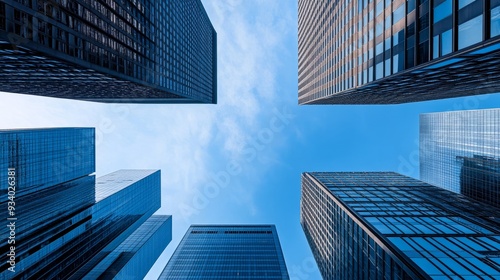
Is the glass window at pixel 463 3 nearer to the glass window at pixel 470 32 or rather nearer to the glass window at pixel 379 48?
the glass window at pixel 470 32

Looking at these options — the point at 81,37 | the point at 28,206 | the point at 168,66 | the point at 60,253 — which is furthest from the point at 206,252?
the point at 81,37

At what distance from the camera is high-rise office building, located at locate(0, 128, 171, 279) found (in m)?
71.9

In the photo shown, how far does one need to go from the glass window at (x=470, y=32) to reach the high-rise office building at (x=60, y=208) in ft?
272

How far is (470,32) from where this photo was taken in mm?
17844

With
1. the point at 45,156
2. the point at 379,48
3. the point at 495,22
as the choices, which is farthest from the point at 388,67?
the point at 45,156

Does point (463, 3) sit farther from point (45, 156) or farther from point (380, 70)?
point (45, 156)

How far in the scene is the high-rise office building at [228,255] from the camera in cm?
11164

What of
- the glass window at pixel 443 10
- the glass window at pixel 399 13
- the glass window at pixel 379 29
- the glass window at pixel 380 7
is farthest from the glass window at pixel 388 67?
the glass window at pixel 443 10

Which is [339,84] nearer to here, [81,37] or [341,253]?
[341,253]

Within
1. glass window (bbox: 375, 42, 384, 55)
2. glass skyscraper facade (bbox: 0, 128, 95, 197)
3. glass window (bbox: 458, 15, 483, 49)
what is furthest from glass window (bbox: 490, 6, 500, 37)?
glass skyscraper facade (bbox: 0, 128, 95, 197)

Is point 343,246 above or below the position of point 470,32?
below

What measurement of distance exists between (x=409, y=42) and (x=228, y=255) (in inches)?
4635

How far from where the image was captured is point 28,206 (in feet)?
278

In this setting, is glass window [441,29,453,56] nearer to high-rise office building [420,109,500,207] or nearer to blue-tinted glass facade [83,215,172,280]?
high-rise office building [420,109,500,207]
